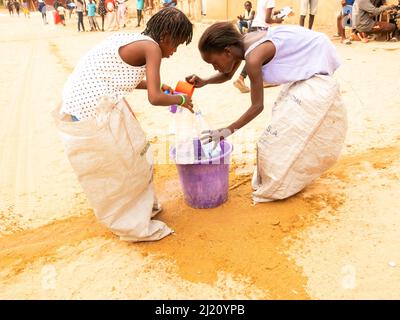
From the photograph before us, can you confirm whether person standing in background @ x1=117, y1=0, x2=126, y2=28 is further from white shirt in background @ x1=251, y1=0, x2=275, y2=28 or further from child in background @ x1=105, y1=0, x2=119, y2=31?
white shirt in background @ x1=251, y1=0, x2=275, y2=28

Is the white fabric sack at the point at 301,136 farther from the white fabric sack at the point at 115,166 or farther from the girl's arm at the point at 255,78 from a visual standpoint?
the white fabric sack at the point at 115,166

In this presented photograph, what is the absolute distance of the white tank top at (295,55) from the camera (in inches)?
94.3

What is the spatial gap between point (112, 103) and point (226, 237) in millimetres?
1068

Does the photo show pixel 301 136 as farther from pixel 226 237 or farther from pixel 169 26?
pixel 169 26

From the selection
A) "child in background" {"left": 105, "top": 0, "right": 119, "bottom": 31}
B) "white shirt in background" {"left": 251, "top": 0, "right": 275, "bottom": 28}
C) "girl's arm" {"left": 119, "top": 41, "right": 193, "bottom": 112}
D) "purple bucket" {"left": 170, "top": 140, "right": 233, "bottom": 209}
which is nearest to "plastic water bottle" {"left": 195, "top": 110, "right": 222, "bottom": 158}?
"purple bucket" {"left": 170, "top": 140, "right": 233, "bottom": 209}

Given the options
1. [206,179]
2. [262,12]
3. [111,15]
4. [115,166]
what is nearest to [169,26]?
[115,166]

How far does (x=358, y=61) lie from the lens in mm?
6660

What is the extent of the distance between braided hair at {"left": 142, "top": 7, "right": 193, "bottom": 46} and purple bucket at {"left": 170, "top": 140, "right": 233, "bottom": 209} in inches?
30.2

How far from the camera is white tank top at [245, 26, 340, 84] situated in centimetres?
239

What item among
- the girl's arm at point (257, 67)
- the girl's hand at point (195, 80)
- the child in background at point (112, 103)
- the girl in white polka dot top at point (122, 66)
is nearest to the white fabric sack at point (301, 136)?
the girl's arm at point (257, 67)

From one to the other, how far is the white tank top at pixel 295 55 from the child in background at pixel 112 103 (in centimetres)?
55
